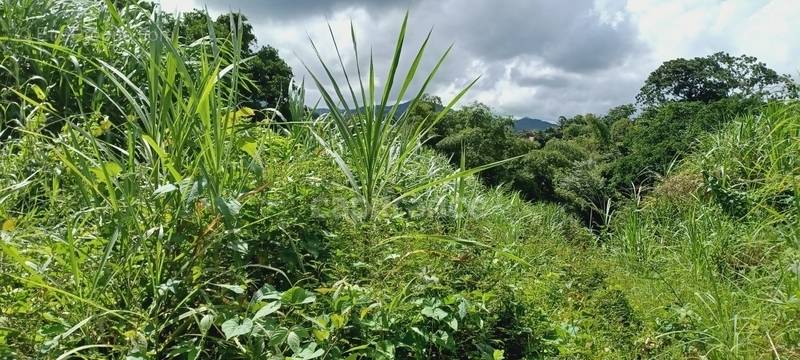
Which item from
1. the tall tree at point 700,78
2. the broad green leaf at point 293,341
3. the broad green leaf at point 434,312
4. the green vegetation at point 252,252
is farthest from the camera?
the tall tree at point 700,78

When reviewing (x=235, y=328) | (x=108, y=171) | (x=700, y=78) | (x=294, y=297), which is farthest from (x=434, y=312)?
(x=700, y=78)

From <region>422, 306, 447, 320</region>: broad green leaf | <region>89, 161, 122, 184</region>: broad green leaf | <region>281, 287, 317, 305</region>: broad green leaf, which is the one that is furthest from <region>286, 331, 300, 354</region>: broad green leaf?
<region>89, 161, 122, 184</region>: broad green leaf

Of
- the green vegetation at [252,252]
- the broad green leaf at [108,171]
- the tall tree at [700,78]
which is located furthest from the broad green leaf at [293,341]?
the tall tree at [700,78]

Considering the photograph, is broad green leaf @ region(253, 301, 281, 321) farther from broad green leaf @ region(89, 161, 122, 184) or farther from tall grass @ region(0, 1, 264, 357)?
broad green leaf @ region(89, 161, 122, 184)

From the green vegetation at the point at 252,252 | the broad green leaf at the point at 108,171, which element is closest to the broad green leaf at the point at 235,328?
the green vegetation at the point at 252,252

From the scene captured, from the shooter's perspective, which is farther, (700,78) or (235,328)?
(700,78)

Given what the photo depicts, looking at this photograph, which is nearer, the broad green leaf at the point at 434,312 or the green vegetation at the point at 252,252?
the green vegetation at the point at 252,252

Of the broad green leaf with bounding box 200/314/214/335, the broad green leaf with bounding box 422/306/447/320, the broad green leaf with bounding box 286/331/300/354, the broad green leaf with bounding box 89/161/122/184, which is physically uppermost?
the broad green leaf with bounding box 89/161/122/184

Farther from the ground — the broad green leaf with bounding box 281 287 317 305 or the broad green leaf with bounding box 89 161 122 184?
the broad green leaf with bounding box 89 161 122 184

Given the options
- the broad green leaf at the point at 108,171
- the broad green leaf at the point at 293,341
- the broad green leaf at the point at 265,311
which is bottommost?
the broad green leaf at the point at 293,341

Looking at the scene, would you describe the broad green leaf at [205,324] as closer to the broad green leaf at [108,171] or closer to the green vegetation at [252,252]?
the green vegetation at [252,252]

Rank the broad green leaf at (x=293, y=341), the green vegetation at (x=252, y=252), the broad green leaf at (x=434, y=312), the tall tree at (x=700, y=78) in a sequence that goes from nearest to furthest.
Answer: the broad green leaf at (x=293, y=341) → the green vegetation at (x=252, y=252) → the broad green leaf at (x=434, y=312) → the tall tree at (x=700, y=78)

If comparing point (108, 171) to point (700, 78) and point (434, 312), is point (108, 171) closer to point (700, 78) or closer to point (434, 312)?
point (434, 312)

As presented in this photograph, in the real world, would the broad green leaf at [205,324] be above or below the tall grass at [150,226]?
below
